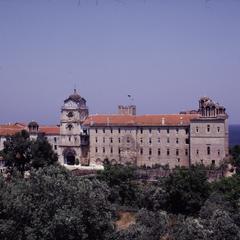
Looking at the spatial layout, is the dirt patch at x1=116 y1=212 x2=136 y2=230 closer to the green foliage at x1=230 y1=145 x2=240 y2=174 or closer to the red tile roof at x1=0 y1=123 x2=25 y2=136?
the green foliage at x1=230 y1=145 x2=240 y2=174

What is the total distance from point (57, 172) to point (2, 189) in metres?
3.51

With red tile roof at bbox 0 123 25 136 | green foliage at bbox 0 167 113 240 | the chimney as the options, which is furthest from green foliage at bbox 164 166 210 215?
red tile roof at bbox 0 123 25 136

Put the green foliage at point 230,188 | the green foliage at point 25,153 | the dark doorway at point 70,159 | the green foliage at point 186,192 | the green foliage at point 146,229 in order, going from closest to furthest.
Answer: the green foliage at point 146,229 → the green foliage at point 230,188 → the green foliage at point 186,192 → the green foliage at point 25,153 → the dark doorway at point 70,159

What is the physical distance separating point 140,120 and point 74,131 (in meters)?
9.84

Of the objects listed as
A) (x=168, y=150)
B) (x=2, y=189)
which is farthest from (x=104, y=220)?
(x=168, y=150)

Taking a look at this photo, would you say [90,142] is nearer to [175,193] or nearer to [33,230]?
[175,193]

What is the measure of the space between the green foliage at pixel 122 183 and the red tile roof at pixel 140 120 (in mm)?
17718

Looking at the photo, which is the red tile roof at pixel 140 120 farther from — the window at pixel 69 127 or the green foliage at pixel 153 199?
the green foliage at pixel 153 199

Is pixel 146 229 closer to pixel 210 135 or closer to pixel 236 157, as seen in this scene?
pixel 210 135

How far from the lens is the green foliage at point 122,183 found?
5283 centimetres

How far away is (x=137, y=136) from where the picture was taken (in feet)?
244

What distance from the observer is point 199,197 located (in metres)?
49.8

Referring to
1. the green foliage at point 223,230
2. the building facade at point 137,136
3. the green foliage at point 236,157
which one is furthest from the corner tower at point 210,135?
the green foliage at point 223,230

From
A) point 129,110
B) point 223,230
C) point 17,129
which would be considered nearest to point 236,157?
point 129,110
